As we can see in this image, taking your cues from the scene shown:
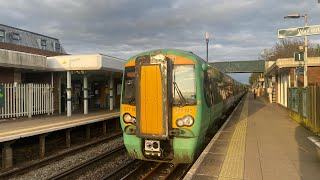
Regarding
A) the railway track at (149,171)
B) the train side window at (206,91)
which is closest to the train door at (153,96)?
the train side window at (206,91)

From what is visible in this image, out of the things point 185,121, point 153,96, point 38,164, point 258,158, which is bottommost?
point 38,164

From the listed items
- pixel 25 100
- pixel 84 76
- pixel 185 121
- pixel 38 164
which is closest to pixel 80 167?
pixel 38 164

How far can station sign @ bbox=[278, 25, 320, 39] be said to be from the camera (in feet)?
36.8

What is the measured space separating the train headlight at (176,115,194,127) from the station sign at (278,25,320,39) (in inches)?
272

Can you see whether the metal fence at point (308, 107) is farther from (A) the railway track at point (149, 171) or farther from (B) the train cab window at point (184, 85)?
(B) the train cab window at point (184, 85)

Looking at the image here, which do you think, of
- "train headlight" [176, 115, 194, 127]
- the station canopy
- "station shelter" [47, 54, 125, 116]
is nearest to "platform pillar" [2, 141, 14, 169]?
"train headlight" [176, 115, 194, 127]

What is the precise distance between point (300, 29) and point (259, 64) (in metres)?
53.4

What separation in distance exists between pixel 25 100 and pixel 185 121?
33.1ft

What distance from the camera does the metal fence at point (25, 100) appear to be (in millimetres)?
13438

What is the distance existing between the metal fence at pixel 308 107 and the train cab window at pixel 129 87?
616 centimetres

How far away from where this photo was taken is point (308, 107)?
1155cm

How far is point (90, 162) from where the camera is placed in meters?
9.41

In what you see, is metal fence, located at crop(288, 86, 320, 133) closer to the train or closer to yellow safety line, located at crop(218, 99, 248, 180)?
yellow safety line, located at crop(218, 99, 248, 180)

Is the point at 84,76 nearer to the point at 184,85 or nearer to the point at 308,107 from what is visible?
the point at 184,85
